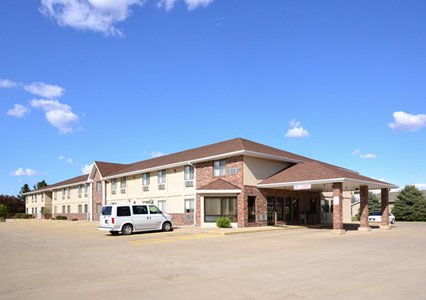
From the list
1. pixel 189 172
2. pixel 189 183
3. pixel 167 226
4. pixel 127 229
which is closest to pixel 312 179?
pixel 167 226

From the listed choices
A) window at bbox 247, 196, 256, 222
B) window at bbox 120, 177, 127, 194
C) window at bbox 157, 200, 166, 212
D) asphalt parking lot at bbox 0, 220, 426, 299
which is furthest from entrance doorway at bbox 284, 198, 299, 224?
window at bbox 120, 177, 127, 194

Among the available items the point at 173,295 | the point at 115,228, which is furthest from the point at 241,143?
the point at 173,295

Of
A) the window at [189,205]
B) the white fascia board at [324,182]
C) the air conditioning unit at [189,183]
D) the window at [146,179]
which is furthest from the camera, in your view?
the window at [146,179]

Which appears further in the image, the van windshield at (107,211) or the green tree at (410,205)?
the green tree at (410,205)

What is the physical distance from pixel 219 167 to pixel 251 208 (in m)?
3.83

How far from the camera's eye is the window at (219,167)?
29620mm

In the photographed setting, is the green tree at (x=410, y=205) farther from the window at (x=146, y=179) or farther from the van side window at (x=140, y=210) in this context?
the van side window at (x=140, y=210)

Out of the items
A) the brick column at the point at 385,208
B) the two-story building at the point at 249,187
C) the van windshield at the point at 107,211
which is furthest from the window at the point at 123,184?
the brick column at the point at 385,208

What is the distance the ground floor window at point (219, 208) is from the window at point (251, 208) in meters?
0.96

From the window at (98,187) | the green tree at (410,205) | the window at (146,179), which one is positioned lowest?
the green tree at (410,205)

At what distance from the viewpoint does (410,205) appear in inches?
2008

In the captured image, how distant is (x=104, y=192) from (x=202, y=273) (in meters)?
38.5

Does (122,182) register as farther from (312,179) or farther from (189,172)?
(312,179)

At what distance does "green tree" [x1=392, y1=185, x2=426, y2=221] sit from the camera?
49.9 metres
